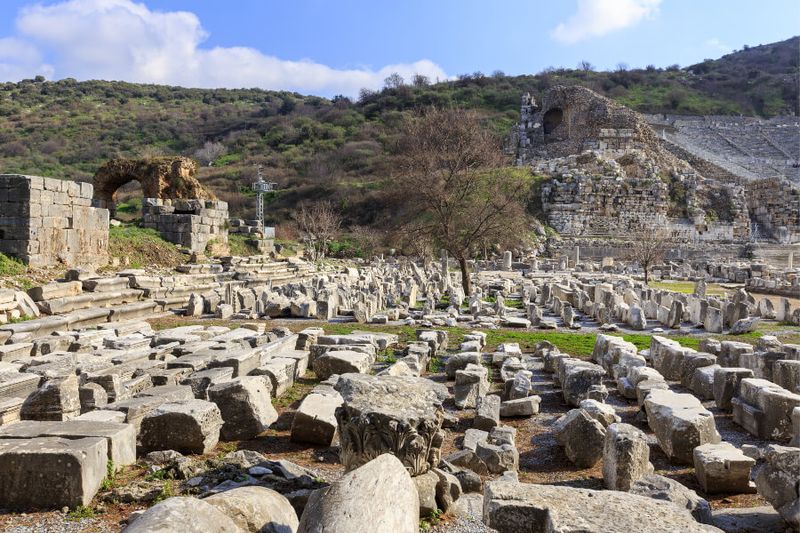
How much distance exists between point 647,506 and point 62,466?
144 inches

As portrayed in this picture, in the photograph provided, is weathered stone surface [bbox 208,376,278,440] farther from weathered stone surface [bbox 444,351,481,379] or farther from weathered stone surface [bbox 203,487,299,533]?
weathered stone surface [bbox 444,351,481,379]

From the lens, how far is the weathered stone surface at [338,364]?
8.27 meters

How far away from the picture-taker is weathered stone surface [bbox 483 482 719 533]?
3219 mm

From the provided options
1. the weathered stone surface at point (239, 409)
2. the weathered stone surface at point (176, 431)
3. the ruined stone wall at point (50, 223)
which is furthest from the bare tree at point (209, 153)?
the weathered stone surface at point (176, 431)

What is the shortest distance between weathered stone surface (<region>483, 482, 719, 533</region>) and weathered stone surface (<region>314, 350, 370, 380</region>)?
4686 mm

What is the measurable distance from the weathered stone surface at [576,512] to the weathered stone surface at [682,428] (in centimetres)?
192

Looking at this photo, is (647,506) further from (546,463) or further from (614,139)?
(614,139)

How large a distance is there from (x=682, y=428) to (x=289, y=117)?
8332 cm

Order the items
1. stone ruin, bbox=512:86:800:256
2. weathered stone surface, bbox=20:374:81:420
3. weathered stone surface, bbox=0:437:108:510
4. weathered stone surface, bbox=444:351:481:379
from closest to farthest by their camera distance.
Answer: weathered stone surface, bbox=0:437:108:510 < weathered stone surface, bbox=20:374:81:420 < weathered stone surface, bbox=444:351:481:379 < stone ruin, bbox=512:86:800:256

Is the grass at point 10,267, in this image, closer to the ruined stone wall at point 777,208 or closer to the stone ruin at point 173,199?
the stone ruin at point 173,199

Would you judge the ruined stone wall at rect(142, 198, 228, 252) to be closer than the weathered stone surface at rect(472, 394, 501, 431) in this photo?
No

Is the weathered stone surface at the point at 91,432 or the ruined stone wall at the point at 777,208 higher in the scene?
the ruined stone wall at the point at 777,208

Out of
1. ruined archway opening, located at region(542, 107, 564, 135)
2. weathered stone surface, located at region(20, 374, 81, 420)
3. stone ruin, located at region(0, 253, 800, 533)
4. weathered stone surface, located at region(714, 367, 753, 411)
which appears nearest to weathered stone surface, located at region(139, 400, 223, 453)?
stone ruin, located at region(0, 253, 800, 533)

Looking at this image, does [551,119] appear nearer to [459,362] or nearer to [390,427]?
[459,362]
